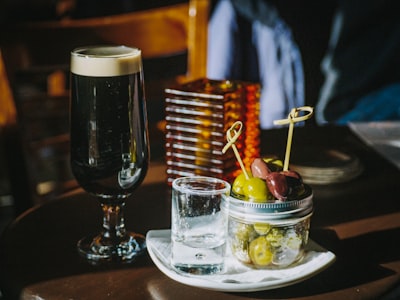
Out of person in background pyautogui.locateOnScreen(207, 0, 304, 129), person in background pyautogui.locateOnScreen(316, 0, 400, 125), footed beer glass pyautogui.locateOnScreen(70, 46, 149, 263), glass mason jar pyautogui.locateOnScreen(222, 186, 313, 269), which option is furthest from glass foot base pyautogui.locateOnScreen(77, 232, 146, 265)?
person in background pyautogui.locateOnScreen(316, 0, 400, 125)

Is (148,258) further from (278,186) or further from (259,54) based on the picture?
(259,54)

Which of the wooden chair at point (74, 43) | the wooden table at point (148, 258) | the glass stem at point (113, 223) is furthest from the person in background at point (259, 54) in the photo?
the glass stem at point (113, 223)

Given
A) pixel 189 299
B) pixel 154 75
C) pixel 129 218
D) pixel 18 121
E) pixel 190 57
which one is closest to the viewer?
pixel 189 299

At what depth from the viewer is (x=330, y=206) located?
879mm

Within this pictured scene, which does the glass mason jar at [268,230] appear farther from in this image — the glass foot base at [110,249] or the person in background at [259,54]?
the person in background at [259,54]

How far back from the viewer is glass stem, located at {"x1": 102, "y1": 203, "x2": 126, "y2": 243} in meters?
0.77

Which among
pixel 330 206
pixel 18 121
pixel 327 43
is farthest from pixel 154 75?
pixel 330 206

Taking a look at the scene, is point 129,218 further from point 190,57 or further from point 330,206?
point 190,57

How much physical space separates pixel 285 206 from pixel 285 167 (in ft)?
0.23

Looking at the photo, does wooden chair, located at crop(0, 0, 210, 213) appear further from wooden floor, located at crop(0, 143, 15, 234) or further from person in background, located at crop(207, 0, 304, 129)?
wooden floor, located at crop(0, 143, 15, 234)

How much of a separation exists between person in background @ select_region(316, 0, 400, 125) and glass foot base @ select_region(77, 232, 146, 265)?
4.41 feet

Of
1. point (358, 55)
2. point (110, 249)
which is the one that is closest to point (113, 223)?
point (110, 249)

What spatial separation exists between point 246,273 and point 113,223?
19 centimetres

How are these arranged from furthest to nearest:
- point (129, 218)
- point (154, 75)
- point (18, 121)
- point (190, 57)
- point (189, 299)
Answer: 1. point (154, 75)
2. point (190, 57)
3. point (18, 121)
4. point (129, 218)
5. point (189, 299)
